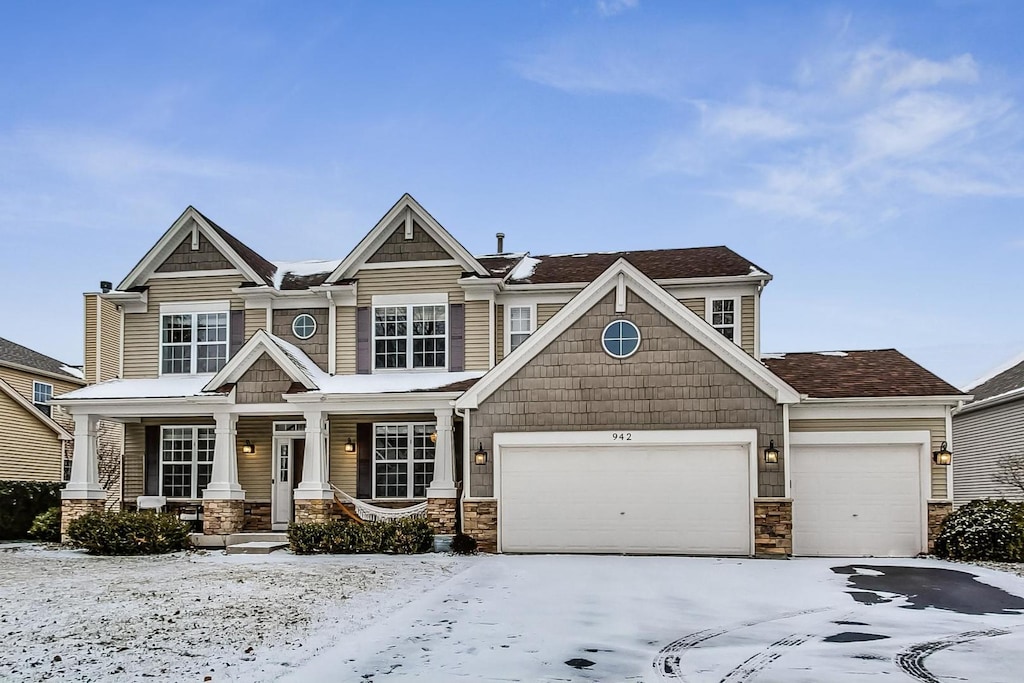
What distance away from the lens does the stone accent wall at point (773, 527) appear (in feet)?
55.3

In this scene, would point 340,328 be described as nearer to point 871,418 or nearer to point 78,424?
point 78,424

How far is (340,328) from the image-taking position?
21500 mm

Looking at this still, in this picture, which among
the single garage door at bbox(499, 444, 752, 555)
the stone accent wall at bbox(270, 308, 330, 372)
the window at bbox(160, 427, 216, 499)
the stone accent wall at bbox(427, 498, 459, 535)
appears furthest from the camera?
the window at bbox(160, 427, 216, 499)

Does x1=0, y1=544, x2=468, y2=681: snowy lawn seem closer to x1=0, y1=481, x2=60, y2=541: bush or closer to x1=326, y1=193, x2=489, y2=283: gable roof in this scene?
x1=0, y1=481, x2=60, y2=541: bush

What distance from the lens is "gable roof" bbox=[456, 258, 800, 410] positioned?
17156 millimetres

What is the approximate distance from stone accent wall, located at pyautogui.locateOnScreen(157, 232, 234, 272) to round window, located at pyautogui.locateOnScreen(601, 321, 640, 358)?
9819 mm

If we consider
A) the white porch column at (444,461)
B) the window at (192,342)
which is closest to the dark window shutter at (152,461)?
the window at (192,342)

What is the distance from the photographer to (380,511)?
1906 cm

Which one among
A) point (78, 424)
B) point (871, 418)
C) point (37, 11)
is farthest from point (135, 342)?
point (871, 418)

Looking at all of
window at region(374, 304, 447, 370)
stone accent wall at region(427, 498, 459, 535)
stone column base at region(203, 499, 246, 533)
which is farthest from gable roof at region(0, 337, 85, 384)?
stone accent wall at region(427, 498, 459, 535)

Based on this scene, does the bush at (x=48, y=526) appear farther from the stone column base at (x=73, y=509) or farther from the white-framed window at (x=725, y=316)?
the white-framed window at (x=725, y=316)

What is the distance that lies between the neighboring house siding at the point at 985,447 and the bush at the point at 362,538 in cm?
1413

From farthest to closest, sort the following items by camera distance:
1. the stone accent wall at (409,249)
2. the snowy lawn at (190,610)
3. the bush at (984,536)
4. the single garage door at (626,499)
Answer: the stone accent wall at (409,249), the single garage door at (626,499), the bush at (984,536), the snowy lawn at (190,610)

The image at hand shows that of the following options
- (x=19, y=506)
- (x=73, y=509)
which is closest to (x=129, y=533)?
(x=73, y=509)
